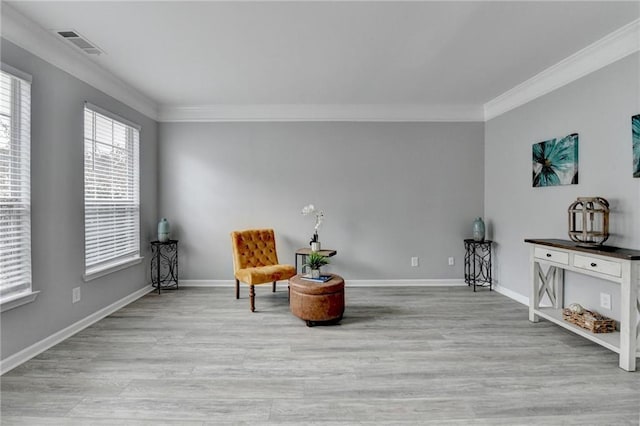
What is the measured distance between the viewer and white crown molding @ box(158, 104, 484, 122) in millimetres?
4836

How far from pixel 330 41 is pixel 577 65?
95.9 inches

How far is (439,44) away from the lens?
2977mm

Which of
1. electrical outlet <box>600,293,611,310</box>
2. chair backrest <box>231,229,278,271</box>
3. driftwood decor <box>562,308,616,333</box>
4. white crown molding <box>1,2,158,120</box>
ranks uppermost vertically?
white crown molding <box>1,2,158,120</box>

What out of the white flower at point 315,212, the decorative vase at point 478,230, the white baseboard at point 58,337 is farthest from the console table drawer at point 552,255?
the white baseboard at point 58,337

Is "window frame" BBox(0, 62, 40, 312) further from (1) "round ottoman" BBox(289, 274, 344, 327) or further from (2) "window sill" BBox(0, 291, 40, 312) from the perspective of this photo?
(1) "round ottoman" BBox(289, 274, 344, 327)

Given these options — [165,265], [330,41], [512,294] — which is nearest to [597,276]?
[512,294]

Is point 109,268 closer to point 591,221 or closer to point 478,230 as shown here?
point 478,230

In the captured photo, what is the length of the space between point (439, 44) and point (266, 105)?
2575 mm

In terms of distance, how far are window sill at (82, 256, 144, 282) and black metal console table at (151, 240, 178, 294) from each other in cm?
39

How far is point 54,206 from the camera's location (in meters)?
2.92

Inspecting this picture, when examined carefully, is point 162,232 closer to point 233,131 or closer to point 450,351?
point 233,131

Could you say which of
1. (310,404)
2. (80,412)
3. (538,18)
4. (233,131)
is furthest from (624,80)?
(80,412)

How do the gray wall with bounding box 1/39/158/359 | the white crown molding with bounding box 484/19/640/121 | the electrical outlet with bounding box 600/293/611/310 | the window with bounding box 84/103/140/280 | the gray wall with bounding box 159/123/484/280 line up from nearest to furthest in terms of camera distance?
the gray wall with bounding box 1/39/158/359, the white crown molding with bounding box 484/19/640/121, the electrical outlet with bounding box 600/293/611/310, the window with bounding box 84/103/140/280, the gray wall with bounding box 159/123/484/280

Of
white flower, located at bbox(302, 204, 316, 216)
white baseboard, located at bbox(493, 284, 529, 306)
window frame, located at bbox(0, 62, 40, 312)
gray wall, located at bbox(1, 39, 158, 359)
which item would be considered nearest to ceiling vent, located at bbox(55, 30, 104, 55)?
gray wall, located at bbox(1, 39, 158, 359)
